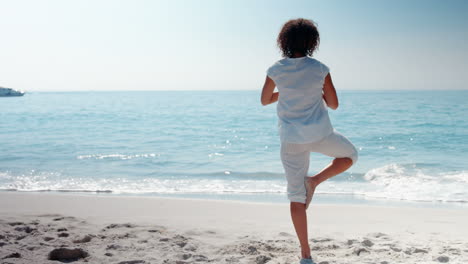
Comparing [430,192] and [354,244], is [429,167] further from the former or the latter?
[354,244]

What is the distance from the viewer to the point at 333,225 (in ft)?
14.9

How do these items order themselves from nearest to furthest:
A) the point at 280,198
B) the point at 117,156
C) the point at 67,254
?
the point at 67,254 < the point at 280,198 < the point at 117,156

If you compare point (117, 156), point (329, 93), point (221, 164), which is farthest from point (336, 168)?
point (117, 156)

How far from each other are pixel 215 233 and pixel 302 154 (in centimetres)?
165

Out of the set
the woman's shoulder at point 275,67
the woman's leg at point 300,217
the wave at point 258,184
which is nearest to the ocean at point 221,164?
the wave at point 258,184

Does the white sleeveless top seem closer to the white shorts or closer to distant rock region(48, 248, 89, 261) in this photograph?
the white shorts

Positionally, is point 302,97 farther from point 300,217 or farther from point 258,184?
point 258,184

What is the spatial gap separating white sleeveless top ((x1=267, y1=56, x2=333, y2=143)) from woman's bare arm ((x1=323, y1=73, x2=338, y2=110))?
6 centimetres

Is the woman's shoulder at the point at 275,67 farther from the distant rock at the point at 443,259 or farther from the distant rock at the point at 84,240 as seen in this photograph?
the distant rock at the point at 84,240

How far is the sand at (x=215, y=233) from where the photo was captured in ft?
10.3

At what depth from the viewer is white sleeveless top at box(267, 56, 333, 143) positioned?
2.63 meters

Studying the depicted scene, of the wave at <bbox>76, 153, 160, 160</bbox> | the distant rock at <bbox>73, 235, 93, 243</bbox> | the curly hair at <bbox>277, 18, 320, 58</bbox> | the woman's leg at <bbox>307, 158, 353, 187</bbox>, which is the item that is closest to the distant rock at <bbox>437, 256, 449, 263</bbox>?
the woman's leg at <bbox>307, 158, 353, 187</bbox>

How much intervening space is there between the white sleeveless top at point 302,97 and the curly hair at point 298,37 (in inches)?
3.3

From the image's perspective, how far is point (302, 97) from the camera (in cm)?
267
